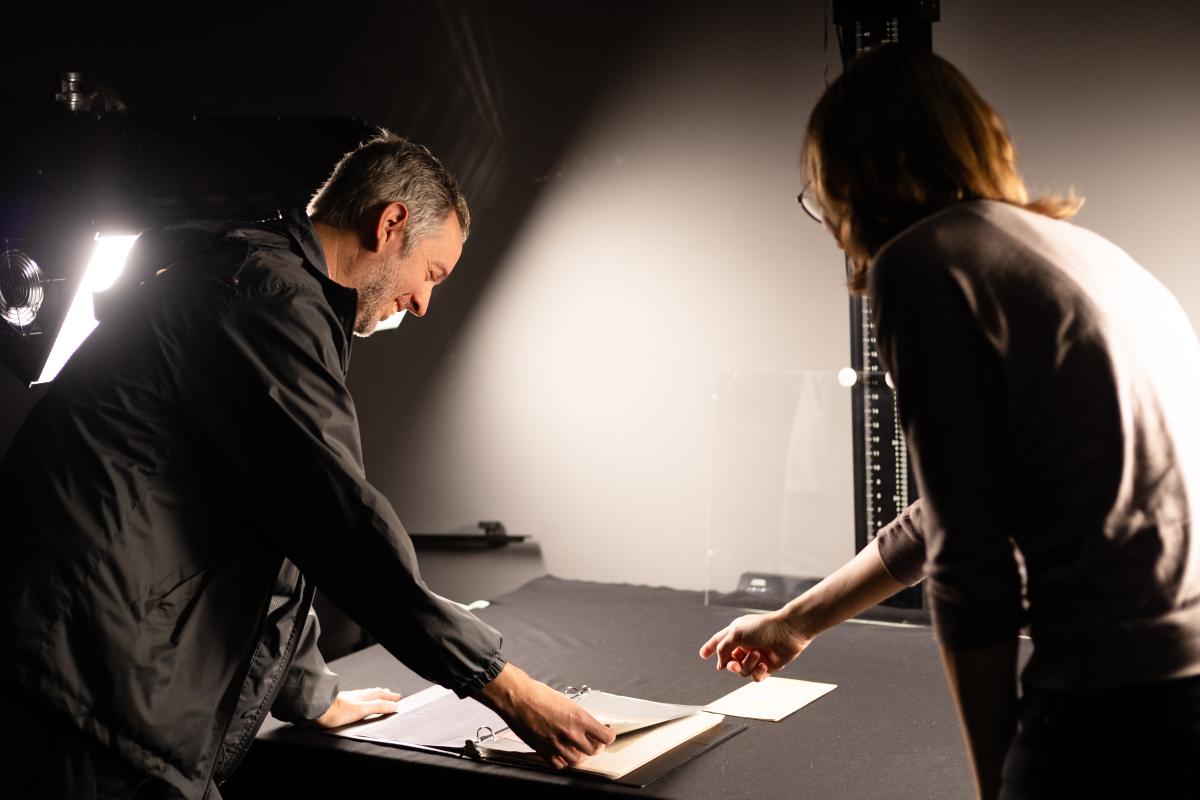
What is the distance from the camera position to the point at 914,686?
6.14ft

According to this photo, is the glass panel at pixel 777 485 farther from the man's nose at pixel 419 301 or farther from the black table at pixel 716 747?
the man's nose at pixel 419 301

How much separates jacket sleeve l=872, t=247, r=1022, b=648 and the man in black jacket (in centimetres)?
65

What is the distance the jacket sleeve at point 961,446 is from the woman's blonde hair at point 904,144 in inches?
4.0

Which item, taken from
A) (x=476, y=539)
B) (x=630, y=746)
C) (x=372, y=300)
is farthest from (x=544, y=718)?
(x=476, y=539)

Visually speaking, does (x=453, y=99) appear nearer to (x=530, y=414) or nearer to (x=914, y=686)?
(x=530, y=414)

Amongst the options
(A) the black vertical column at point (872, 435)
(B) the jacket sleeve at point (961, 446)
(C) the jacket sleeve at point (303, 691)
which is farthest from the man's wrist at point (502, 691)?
(A) the black vertical column at point (872, 435)

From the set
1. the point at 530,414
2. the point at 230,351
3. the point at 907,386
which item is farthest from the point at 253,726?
the point at 530,414

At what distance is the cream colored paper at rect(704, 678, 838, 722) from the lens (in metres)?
1.71

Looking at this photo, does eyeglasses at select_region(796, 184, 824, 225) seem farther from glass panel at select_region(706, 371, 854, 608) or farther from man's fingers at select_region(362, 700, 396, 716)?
glass panel at select_region(706, 371, 854, 608)

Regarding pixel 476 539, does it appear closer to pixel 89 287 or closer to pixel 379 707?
pixel 89 287

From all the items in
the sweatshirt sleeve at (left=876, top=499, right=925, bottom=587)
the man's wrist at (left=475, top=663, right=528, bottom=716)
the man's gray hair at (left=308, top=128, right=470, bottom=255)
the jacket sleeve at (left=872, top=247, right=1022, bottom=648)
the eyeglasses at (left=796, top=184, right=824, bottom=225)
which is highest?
the man's gray hair at (left=308, top=128, right=470, bottom=255)

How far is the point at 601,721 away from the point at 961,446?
847 millimetres

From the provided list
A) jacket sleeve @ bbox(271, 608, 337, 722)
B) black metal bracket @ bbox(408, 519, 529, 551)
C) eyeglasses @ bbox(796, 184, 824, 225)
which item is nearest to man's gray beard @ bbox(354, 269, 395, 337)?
jacket sleeve @ bbox(271, 608, 337, 722)

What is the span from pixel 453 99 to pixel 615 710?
2237 millimetres
